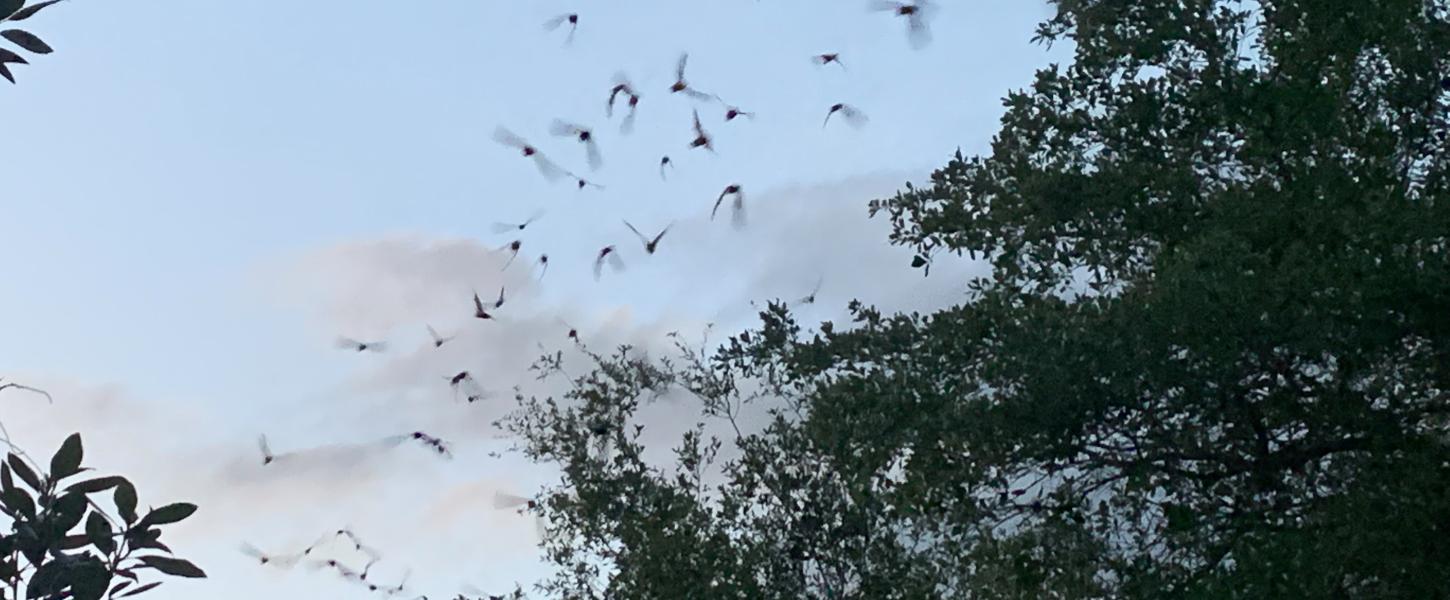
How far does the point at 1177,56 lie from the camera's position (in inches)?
674

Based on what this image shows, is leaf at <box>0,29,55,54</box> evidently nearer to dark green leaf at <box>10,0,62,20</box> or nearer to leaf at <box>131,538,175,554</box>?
dark green leaf at <box>10,0,62,20</box>

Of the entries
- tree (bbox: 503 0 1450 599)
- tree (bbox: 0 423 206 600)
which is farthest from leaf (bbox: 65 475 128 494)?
tree (bbox: 503 0 1450 599)

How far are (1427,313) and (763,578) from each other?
11.3m

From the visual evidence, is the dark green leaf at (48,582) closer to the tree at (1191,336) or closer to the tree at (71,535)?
the tree at (71,535)

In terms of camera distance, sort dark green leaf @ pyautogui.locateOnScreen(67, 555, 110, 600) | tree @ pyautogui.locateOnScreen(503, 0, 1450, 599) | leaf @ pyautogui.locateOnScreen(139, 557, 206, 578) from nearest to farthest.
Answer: dark green leaf @ pyautogui.locateOnScreen(67, 555, 110, 600), leaf @ pyautogui.locateOnScreen(139, 557, 206, 578), tree @ pyautogui.locateOnScreen(503, 0, 1450, 599)

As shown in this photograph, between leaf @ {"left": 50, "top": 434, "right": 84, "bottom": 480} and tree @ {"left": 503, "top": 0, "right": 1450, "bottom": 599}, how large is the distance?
34.4 feet

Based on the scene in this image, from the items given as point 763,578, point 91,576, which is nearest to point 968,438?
point 763,578

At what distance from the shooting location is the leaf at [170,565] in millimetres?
4559

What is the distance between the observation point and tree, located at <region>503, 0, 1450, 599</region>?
13766 mm

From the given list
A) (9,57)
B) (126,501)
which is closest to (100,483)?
(126,501)

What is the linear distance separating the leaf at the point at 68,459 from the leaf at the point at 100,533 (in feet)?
0.45

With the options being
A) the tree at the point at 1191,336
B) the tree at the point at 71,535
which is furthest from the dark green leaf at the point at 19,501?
the tree at the point at 1191,336

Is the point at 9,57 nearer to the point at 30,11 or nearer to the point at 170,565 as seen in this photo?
the point at 30,11

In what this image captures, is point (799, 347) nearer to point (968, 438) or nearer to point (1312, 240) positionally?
point (968, 438)
